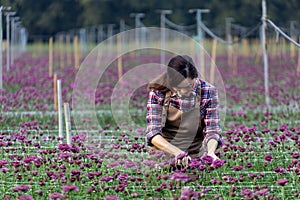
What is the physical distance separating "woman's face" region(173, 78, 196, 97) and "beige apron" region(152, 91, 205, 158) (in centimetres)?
15

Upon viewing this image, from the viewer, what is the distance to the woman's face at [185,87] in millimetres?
5057

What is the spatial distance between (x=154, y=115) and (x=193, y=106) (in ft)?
1.08

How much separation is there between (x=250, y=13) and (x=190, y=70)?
1676 inches

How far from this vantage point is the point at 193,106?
5.39 meters

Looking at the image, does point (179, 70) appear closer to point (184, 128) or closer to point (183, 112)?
point (183, 112)

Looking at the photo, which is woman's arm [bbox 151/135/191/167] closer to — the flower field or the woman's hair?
the flower field

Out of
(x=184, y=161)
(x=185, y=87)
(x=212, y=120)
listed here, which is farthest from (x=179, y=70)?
(x=184, y=161)

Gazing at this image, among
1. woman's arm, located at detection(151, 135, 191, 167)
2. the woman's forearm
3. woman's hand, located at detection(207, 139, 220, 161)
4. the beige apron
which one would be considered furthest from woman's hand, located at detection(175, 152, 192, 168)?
the beige apron

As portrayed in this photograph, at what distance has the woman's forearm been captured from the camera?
16.2 ft

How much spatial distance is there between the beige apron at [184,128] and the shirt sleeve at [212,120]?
9 centimetres

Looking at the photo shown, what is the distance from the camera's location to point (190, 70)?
4988 mm

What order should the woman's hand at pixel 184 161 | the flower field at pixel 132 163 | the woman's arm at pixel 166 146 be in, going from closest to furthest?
the flower field at pixel 132 163 → the woman's hand at pixel 184 161 → the woman's arm at pixel 166 146

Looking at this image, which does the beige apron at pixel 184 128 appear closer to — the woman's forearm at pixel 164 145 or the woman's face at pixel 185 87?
the woman's face at pixel 185 87

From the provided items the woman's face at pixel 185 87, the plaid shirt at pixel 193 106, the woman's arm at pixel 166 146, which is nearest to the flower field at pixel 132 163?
the woman's arm at pixel 166 146
